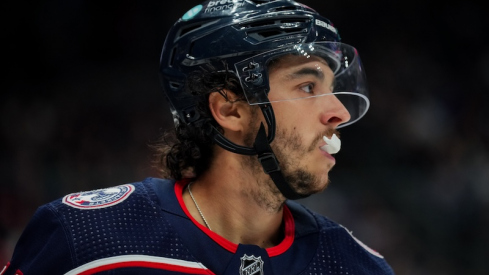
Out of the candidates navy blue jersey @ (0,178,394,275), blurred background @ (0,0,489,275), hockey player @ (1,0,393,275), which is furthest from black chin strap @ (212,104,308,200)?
blurred background @ (0,0,489,275)

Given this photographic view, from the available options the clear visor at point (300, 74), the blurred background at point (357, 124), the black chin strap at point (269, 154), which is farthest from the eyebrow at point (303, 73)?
the blurred background at point (357, 124)

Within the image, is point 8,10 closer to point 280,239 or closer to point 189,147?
point 189,147

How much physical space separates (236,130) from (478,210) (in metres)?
2.66

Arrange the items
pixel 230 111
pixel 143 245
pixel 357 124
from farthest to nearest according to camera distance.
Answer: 1. pixel 357 124
2. pixel 230 111
3. pixel 143 245

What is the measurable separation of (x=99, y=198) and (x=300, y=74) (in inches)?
30.7

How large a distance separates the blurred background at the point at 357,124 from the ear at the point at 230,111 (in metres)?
2.07

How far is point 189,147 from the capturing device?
2.25m

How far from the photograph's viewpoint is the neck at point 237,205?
2076 mm

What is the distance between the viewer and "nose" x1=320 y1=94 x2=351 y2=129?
2.03 m

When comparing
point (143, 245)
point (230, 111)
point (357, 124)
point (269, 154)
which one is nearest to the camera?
point (143, 245)

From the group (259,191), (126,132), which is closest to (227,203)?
(259,191)

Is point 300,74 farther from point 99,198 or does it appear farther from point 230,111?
point 99,198

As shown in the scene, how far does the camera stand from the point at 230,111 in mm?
2145

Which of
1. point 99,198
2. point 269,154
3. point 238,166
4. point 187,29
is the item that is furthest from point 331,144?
point 99,198
